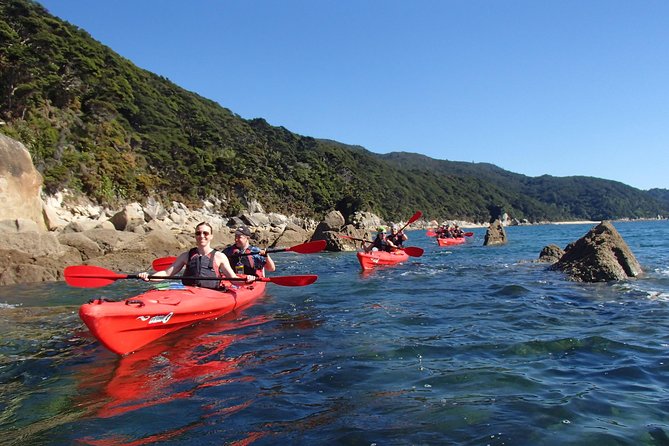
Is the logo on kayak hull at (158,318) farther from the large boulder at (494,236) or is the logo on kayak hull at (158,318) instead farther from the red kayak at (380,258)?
the large boulder at (494,236)

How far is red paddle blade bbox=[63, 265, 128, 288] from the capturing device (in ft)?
20.2

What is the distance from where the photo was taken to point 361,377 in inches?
166

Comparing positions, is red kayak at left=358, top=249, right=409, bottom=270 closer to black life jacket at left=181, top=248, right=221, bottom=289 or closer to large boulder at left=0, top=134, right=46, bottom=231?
black life jacket at left=181, top=248, right=221, bottom=289

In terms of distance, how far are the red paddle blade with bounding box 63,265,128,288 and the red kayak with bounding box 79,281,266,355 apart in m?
0.72

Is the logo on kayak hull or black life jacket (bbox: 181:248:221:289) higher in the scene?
black life jacket (bbox: 181:248:221:289)

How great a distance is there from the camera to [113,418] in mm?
3328

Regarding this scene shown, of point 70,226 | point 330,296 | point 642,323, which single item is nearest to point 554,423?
point 642,323

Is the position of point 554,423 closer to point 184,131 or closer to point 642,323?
point 642,323

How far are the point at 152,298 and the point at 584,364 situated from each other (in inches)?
188

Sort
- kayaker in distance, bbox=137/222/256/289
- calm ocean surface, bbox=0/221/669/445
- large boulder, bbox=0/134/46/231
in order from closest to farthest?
1. calm ocean surface, bbox=0/221/669/445
2. kayaker in distance, bbox=137/222/256/289
3. large boulder, bbox=0/134/46/231

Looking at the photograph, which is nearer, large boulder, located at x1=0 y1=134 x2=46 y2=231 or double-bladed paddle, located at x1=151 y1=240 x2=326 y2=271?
double-bladed paddle, located at x1=151 y1=240 x2=326 y2=271

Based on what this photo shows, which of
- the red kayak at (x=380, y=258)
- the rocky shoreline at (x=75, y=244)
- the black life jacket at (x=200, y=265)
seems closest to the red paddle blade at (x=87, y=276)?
the black life jacket at (x=200, y=265)

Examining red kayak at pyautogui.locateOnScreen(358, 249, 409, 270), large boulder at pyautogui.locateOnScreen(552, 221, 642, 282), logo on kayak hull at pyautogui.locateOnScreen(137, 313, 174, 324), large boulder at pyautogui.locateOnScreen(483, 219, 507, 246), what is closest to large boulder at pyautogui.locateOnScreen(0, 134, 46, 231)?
red kayak at pyautogui.locateOnScreen(358, 249, 409, 270)

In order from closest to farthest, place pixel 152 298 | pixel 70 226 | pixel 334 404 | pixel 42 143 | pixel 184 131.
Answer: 1. pixel 334 404
2. pixel 152 298
3. pixel 70 226
4. pixel 42 143
5. pixel 184 131
